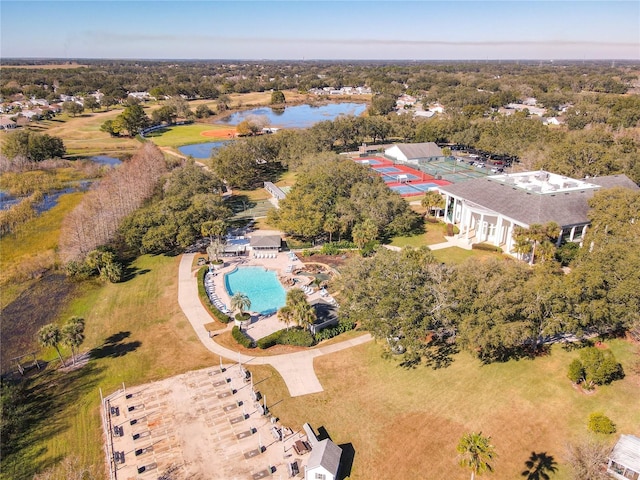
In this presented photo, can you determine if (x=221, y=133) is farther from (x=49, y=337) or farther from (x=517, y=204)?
(x=49, y=337)

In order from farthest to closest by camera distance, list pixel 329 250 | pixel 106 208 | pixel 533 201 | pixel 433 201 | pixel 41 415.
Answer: pixel 433 201
pixel 106 208
pixel 329 250
pixel 533 201
pixel 41 415

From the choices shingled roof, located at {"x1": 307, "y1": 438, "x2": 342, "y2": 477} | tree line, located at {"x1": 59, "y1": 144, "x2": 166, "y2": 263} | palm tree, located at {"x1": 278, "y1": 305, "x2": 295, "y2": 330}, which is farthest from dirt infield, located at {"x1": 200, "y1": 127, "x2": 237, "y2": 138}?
shingled roof, located at {"x1": 307, "y1": 438, "x2": 342, "y2": 477}

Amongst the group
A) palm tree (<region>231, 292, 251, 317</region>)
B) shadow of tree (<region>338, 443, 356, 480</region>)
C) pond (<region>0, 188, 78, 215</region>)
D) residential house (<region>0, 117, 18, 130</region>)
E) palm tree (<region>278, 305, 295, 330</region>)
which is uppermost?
residential house (<region>0, 117, 18, 130</region>)

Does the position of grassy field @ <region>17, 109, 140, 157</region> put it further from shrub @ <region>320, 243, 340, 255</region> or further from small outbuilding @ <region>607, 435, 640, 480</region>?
small outbuilding @ <region>607, 435, 640, 480</region>

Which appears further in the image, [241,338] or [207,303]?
[207,303]

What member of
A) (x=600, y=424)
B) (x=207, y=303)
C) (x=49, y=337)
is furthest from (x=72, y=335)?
(x=600, y=424)
